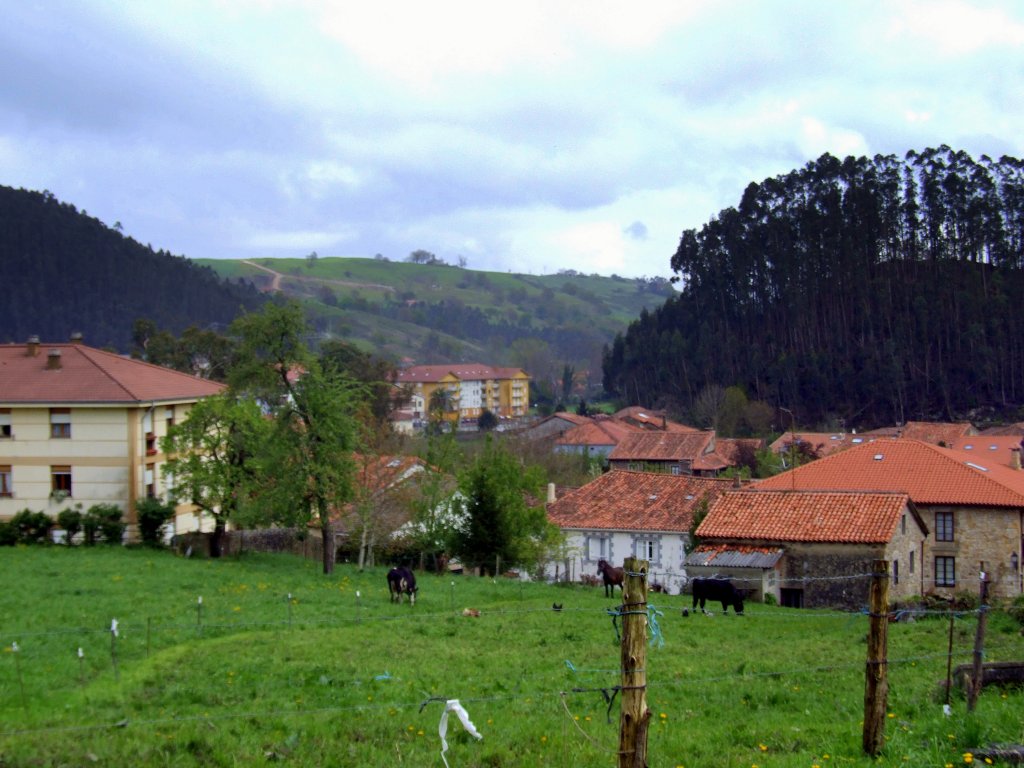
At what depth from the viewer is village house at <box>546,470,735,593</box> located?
47.5m

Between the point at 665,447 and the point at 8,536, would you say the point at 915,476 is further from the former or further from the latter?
the point at 665,447

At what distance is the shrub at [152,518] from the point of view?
34.1 metres

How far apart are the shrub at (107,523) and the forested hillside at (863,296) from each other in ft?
268

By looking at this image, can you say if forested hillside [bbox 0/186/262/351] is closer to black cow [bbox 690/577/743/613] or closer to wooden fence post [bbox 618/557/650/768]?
black cow [bbox 690/577/743/613]

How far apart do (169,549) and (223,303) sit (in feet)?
383

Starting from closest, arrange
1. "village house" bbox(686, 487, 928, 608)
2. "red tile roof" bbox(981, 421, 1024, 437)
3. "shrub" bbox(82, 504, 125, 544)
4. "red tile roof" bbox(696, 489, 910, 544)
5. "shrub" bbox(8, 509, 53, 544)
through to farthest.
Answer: "village house" bbox(686, 487, 928, 608)
"red tile roof" bbox(696, 489, 910, 544)
"shrub" bbox(8, 509, 53, 544)
"shrub" bbox(82, 504, 125, 544)
"red tile roof" bbox(981, 421, 1024, 437)

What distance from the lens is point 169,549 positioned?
112 feet

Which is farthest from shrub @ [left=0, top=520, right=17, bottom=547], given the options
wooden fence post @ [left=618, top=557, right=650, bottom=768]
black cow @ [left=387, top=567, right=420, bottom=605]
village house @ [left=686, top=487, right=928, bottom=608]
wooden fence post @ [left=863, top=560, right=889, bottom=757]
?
wooden fence post @ [left=863, top=560, right=889, bottom=757]

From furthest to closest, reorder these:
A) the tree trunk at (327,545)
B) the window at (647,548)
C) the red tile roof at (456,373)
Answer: the red tile roof at (456,373), the window at (647,548), the tree trunk at (327,545)

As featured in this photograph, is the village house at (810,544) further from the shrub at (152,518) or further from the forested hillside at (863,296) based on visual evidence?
the forested hillside at (863,296)

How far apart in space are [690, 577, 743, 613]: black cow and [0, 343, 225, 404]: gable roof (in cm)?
2069

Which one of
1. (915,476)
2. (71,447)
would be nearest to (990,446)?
(915,476)

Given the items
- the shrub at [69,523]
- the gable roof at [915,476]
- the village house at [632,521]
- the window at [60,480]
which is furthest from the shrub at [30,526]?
the gable roof at [915,476]

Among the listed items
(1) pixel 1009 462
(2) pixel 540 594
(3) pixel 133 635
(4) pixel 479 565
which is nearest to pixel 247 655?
(3) pixel 133 635
